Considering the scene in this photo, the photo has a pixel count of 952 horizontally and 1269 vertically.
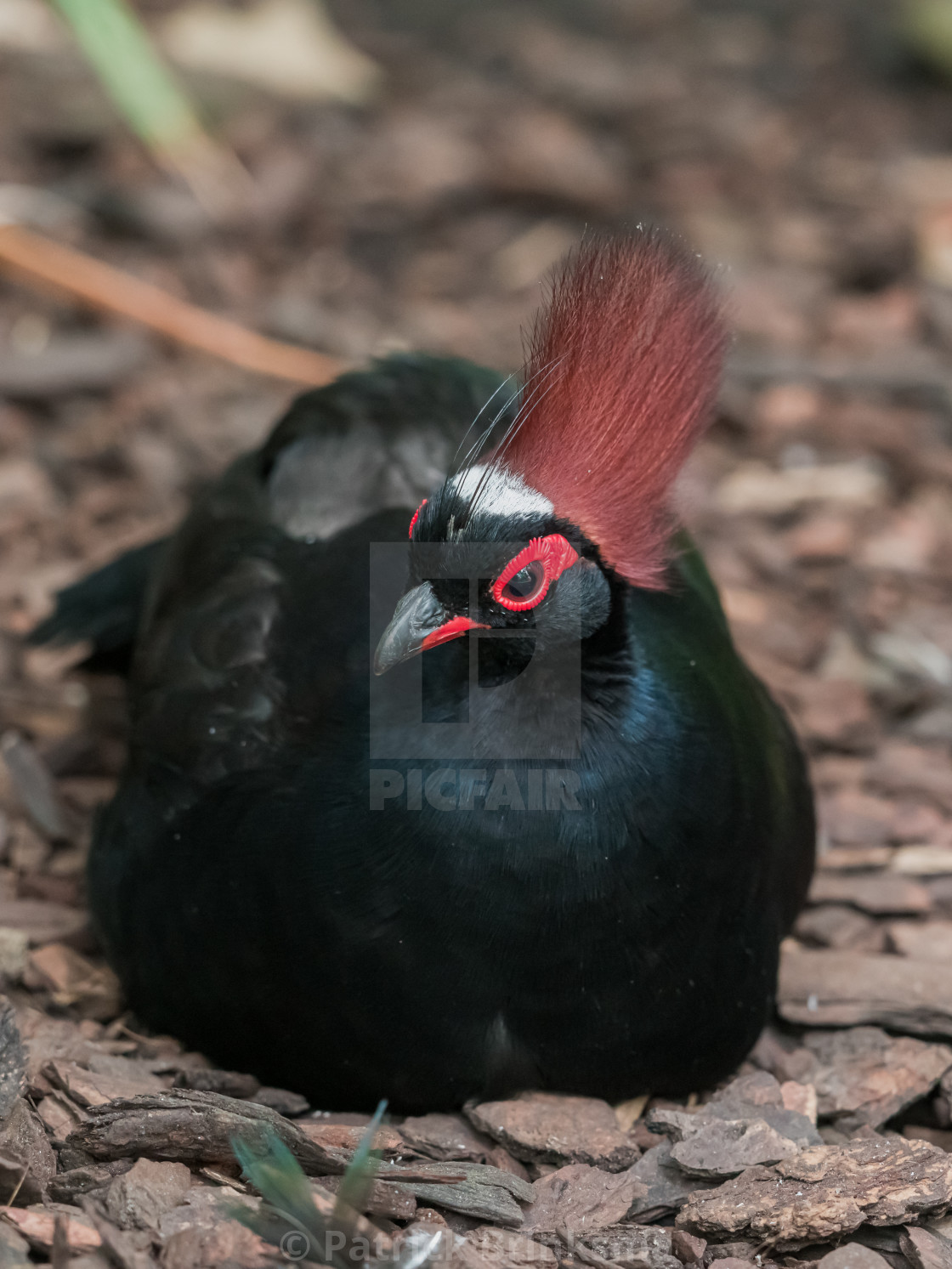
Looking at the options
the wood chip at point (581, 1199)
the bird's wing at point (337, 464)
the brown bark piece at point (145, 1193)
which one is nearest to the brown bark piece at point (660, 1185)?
the wood chip at point (581, 1199)

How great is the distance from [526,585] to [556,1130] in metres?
1.27

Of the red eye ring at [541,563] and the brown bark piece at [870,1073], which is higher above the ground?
the red eye ring at [541,563]

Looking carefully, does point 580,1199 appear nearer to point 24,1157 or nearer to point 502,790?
point 502,790

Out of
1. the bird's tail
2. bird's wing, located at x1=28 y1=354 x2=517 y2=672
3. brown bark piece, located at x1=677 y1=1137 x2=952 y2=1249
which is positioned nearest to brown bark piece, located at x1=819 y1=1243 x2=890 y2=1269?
brown bark piece, located at x1=677 y1=1137 x2=952 y2=1249

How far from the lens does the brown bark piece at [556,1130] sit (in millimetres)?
3217

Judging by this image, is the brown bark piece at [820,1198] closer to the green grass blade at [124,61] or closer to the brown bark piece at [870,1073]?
the brown bark piece at [870,1073]

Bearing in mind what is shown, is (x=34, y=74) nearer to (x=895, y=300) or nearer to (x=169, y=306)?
(x=169, y=306)

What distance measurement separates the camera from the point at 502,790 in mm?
3090

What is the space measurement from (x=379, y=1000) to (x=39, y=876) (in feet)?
4.88

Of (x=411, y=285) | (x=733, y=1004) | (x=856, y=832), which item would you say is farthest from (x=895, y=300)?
(x=733, y=1004)

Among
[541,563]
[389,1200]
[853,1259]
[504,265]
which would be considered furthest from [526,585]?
[504,265]

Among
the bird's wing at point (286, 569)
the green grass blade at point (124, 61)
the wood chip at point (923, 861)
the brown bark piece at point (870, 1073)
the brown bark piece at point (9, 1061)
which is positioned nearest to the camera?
the brown bark piece at point (9, 1061)

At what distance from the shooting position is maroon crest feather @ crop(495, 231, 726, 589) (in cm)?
295

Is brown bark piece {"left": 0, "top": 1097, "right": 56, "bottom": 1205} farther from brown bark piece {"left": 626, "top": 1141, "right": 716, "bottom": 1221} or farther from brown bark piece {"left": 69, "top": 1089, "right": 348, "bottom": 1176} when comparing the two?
brown bark piece {"left": 626, "top": 1141, "right": 716, "bottom": 1221}
